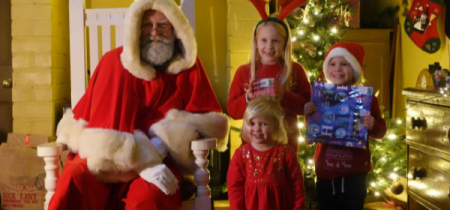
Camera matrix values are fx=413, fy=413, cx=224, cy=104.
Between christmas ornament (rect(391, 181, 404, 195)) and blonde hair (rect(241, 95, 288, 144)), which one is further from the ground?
blonde hair (rect(241, 95, 288, 144))

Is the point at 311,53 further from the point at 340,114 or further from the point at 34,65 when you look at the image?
the point at 34,65

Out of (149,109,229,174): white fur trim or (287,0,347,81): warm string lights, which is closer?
(149,109,229,174): white fur trim

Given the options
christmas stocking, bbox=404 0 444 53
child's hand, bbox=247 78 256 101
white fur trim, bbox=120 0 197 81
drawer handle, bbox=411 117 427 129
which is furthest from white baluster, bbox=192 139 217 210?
christmas stocking, bbox=404 0 444 53

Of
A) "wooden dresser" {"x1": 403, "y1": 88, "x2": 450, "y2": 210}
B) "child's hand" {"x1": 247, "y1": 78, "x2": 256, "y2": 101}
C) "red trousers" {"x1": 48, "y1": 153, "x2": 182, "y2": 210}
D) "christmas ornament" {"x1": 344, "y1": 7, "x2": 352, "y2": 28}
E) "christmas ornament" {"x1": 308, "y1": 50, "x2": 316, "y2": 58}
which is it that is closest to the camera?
"red trousers" {"x1": 48, "y1": 153, "x2": 182, "y2": 210}

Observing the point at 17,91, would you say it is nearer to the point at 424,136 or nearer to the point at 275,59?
the point at 275,59

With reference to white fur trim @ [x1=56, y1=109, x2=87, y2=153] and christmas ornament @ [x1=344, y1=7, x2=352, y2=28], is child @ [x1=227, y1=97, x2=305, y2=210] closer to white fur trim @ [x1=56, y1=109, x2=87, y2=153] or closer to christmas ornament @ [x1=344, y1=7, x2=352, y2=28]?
white fur trim @ [x1=56, y1=109, x2=87, y2=153]

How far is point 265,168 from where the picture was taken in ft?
5.40

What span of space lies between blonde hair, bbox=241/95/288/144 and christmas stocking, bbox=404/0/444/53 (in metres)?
1.60

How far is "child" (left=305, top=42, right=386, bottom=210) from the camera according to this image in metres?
1.73

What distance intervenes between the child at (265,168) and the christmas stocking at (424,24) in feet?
5.29

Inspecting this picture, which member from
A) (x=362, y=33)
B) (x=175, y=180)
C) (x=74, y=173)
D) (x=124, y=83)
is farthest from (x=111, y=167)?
(x=362, y=33)

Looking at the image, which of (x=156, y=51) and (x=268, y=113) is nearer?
(x=268, y=113)

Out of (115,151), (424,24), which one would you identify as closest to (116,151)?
(115,151)

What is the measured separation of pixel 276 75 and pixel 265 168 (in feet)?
1.45
